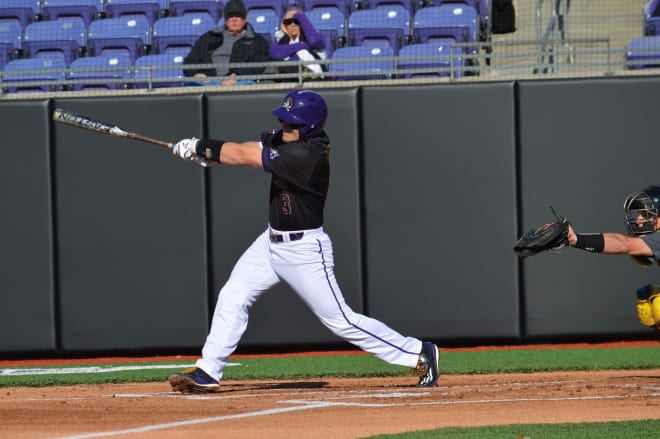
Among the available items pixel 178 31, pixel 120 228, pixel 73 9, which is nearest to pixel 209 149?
pixel 120 228

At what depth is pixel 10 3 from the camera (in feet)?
46.6

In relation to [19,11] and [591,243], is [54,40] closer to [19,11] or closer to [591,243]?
[19,11]

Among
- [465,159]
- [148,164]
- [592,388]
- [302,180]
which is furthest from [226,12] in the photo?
[592,388]

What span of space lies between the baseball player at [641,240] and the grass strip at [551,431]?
1.04m

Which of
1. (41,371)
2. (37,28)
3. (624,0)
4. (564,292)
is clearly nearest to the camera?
(41,371)

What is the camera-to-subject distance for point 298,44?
11.7 m

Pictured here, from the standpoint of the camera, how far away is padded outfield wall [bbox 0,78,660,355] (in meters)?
11.0

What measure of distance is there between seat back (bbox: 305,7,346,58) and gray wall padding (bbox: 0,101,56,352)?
3.57 m

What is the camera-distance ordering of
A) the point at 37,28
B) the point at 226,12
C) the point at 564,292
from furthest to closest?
1. the point at 37,28
2. the point at 226,12
3. the point at 564,292

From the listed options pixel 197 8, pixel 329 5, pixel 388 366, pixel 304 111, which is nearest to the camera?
pixel 304 111

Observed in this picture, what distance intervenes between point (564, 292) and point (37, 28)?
24.0 feet

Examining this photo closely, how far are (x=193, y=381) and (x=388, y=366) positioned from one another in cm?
296

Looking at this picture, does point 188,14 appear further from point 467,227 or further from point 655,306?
point 655,306

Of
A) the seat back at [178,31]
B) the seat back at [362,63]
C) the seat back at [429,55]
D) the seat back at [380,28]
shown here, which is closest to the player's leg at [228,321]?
the seat back at [362,63]
